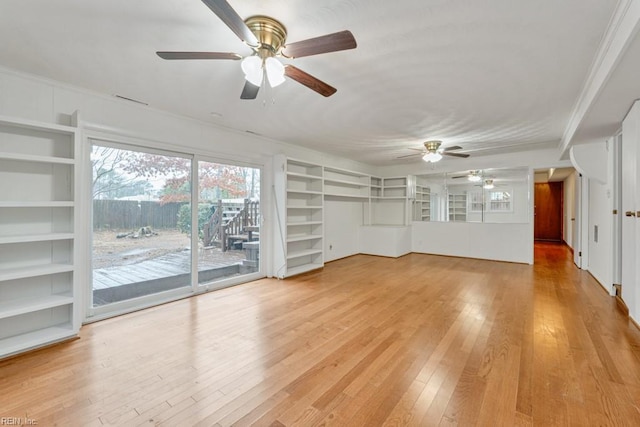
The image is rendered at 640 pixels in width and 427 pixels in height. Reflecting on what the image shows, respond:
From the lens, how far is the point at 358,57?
2.24m

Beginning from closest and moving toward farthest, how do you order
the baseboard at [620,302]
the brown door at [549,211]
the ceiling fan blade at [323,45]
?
the ceiling fan blade at [323,45] → the baseboard at [620,302] → the brown door at [549,211]

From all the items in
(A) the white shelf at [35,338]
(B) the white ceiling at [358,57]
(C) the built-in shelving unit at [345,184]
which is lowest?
(A) the white shelf at [35,338]

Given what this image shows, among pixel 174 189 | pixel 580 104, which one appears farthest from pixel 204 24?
pixel 580 104

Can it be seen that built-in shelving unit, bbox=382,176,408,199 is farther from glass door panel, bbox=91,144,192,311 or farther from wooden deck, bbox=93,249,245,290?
glass door panel, bbox=91,144,192,311

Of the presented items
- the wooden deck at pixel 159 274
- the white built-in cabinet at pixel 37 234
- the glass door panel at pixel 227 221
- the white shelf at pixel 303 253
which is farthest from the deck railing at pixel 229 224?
the white built-in cabinet at pixel 37 234

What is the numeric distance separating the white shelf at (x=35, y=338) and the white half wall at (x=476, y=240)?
22.2 feet

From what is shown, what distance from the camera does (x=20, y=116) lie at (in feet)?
8.21

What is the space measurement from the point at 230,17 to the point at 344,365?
2.34 meters

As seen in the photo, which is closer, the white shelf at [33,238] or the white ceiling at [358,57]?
the white ceiling at [358,57]

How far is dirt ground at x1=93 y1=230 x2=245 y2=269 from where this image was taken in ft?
10.1

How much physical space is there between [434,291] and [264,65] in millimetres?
3566

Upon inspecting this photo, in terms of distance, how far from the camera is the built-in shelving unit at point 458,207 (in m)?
6.64

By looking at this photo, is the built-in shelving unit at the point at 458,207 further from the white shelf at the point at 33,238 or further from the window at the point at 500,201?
the white shelf at the point at 33,238

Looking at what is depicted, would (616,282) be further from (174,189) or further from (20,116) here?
(20,116)
